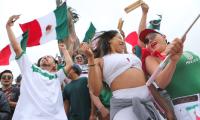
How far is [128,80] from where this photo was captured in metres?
3.49

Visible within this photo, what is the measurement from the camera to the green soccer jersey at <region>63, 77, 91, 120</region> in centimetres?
490

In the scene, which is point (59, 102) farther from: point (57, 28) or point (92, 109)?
point (57, 28)

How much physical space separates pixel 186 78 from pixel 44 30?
190 inches

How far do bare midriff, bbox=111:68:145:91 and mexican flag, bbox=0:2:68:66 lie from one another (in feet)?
12.7

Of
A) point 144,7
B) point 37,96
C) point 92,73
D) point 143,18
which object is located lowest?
point 37,96

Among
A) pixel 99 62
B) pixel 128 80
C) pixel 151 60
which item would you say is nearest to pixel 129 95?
pixel 128 80

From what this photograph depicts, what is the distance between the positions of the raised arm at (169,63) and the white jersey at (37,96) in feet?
4.92

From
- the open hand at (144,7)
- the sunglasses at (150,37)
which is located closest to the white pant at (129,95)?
the sunglasses at (150,37)

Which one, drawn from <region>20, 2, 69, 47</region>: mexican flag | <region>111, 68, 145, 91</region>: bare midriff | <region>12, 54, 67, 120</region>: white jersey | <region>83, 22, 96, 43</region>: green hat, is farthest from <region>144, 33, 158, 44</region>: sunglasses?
<region>20, 2, 69, 47</region>: mexican flag

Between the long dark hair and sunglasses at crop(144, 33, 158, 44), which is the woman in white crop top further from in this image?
sunglasses at crop(144, 33, 158, 44)

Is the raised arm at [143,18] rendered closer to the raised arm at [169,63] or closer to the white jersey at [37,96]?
the raised arm at [169,63]

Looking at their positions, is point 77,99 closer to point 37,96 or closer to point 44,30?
point 37,96

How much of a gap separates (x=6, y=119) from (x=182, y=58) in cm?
267

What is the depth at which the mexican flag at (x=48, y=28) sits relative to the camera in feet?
24.5
